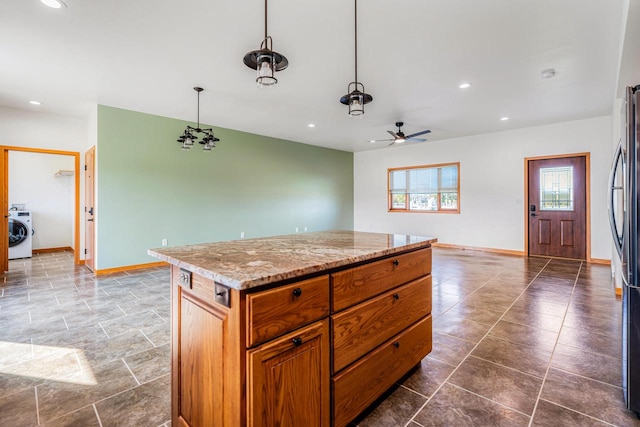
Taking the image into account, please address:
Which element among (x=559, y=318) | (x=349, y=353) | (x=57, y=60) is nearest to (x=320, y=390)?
(x=349, y=353)

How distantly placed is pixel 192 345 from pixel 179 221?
4.65 m

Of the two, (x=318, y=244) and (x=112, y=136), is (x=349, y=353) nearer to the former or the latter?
(x=318, y=244)

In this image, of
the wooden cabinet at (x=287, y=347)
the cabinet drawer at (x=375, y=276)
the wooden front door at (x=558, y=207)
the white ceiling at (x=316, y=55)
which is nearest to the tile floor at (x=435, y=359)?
the wooden cabinet at (x=287, y=347)

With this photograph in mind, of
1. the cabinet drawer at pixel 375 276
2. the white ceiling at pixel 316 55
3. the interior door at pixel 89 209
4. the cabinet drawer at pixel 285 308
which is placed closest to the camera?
the cabinet drawer at pixel 285 308

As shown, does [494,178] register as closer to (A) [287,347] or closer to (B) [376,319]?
(B) [376,319]

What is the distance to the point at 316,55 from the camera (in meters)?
3.10

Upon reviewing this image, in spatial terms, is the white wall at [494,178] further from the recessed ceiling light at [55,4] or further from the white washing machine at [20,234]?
the white washing machine at [20,234]

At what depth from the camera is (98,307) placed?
3287 mm

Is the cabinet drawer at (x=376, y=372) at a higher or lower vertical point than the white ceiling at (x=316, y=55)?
lower

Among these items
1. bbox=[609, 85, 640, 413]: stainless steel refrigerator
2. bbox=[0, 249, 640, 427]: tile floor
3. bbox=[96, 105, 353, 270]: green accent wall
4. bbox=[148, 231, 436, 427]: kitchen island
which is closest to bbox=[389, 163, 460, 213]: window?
bbox=[96, 105, 353, 270]: green accent wall

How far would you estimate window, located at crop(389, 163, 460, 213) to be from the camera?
7266mm

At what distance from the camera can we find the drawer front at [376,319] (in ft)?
4.59

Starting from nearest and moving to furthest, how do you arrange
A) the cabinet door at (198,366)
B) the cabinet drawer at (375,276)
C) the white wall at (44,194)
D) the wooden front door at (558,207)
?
1. the cabinet door at (198,366)
2. the cabinet drawer at (375,276)
3. the wooden front door at (558,207)
4. the white wall at (44,194)

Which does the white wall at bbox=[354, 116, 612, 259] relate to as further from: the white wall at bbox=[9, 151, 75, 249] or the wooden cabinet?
the white wall at bbox=[9, 151, 75, 249]
